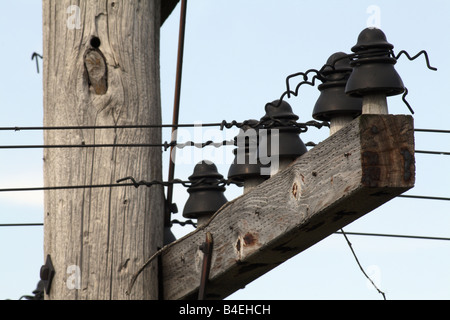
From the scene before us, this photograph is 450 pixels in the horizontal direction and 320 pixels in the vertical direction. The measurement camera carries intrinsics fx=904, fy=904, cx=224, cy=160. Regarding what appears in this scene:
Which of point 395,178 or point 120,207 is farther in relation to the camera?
point 120,207

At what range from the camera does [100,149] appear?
390cm

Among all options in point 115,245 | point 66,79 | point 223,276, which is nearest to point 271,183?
point 223,276

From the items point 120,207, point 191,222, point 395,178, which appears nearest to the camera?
point 395,178

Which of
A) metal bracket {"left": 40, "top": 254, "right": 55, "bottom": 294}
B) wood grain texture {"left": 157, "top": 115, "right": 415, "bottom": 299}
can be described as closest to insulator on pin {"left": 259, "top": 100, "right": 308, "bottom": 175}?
wood grain texture {"left": 157, "top": 115, "right": 415, "bottom": 299}

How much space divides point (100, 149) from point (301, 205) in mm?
992

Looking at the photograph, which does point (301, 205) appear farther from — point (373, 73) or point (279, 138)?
point (373, 73)

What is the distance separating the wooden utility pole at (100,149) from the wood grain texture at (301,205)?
20cm

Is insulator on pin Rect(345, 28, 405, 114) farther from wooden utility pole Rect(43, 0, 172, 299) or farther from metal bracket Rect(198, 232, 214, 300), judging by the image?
wooden utility pole Rect(43, 0, 172, 299)

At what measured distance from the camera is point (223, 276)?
3.79m

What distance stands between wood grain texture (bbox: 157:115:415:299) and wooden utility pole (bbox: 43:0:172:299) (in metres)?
0.20

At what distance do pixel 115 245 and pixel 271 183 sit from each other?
738 mm

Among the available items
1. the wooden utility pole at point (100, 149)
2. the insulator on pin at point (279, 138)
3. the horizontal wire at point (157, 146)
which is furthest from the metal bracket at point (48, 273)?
the insulator on pin at point (279, 138)

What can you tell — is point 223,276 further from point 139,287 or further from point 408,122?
point 408,122

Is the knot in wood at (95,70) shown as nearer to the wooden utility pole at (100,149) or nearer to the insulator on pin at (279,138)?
→ the wooden utility pole at (100,149)
